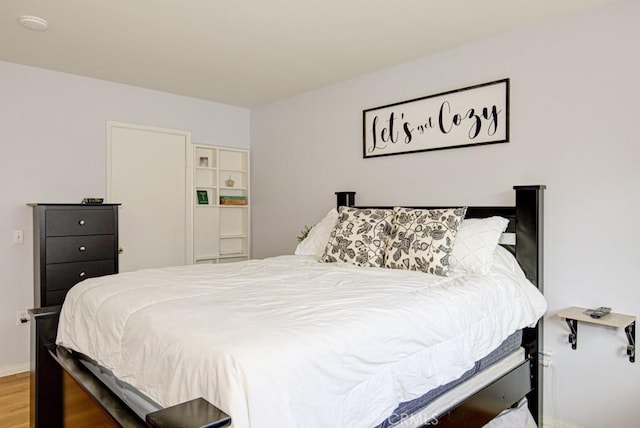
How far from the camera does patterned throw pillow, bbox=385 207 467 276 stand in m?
2.30

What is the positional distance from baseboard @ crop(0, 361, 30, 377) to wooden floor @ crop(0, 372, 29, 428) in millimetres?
35

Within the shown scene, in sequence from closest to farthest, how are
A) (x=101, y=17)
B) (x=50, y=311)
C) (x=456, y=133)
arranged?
(x=50, y=311) < (x=101, y=17) < (x=456, y=133)

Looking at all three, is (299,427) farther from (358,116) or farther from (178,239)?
(178,239)

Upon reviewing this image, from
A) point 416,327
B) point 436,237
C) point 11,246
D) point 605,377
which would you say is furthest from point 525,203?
point 11,246

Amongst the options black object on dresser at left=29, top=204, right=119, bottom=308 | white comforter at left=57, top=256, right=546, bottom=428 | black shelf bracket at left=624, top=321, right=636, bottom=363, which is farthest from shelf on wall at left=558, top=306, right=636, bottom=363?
black object on dresser at left=29, top=204, right=119, bottom=308

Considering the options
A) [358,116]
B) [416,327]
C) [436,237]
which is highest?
[358,116]

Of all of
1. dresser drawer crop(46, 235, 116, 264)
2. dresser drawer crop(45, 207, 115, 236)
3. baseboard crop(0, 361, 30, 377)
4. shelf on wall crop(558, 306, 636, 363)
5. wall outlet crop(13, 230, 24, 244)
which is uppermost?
dresser drawer crop(45, 207, 115, 236)

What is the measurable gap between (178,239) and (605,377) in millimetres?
3601

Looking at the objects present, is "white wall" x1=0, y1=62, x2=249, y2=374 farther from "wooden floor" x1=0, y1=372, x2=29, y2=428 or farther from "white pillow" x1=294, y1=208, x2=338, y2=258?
"white pillow" x1=294, y1=208, x2=338, y2=258

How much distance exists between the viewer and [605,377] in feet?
7.50

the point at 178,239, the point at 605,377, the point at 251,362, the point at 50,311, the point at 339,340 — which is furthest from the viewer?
the point at 178,239

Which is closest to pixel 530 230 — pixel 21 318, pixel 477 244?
pixel 477 244

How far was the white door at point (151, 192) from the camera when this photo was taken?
3.78 metres

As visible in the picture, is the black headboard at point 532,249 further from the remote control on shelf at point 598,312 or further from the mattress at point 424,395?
the remote control on shelf at point 598,312
